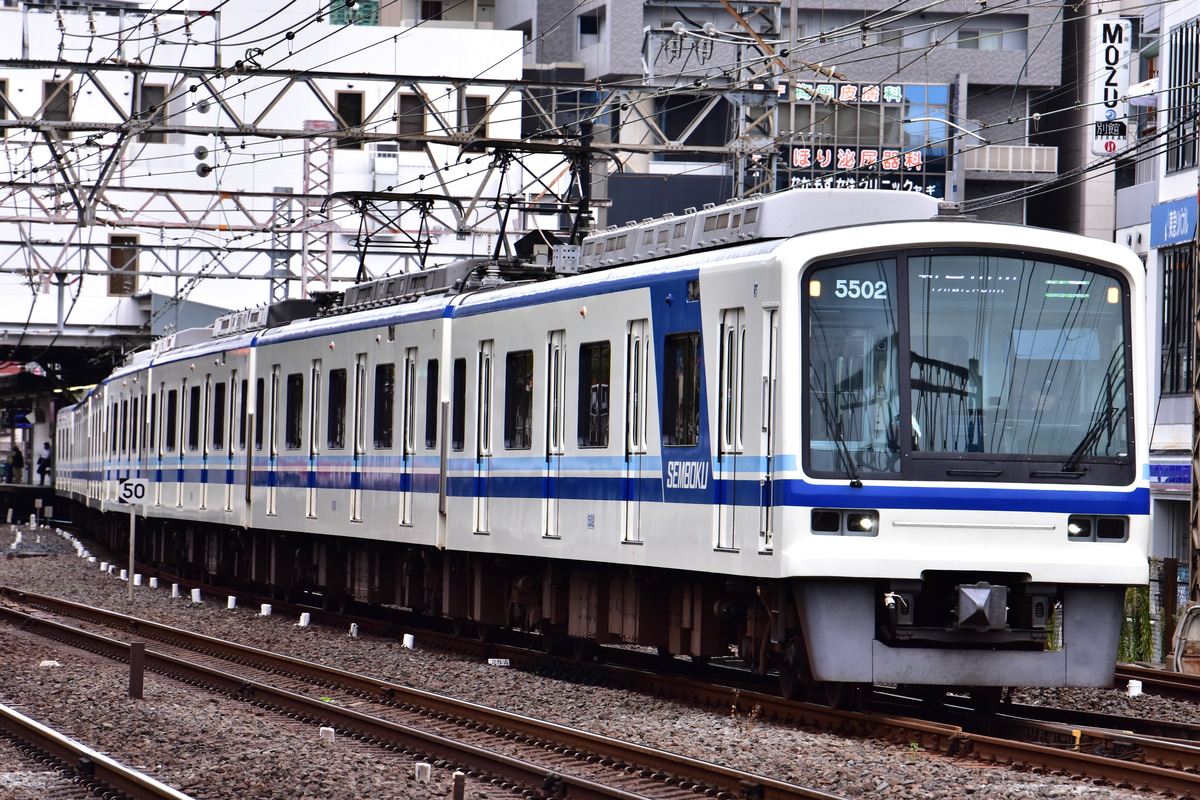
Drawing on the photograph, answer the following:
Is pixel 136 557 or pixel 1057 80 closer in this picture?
pixel 136 557

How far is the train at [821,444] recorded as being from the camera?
10477mm

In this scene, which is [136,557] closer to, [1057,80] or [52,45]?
[52,45]

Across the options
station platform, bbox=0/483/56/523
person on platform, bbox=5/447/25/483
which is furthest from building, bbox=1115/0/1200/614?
person on platform, bbox=5/447/25/483

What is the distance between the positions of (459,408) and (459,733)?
16.9ft

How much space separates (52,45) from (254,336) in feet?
109

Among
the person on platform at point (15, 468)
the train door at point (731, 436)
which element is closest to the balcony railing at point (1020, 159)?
the person on platform at point (15, 468)

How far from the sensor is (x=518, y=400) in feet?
48.0

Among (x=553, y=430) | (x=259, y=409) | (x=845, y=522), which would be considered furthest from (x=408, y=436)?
(x=845, y=522)

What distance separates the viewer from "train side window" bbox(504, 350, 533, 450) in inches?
566

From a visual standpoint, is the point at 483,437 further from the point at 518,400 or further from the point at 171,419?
the point at 171,419

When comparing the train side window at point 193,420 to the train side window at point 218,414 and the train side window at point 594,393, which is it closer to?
the train side window at point 218,414

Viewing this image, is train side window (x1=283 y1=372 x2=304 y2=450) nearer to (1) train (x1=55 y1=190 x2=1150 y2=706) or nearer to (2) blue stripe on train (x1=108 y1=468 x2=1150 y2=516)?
(1) train (x1=55 y1=190 x2=1150 y2=706)

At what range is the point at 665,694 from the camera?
12.6 metres

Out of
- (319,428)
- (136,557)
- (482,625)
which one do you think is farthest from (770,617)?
(136,557)
